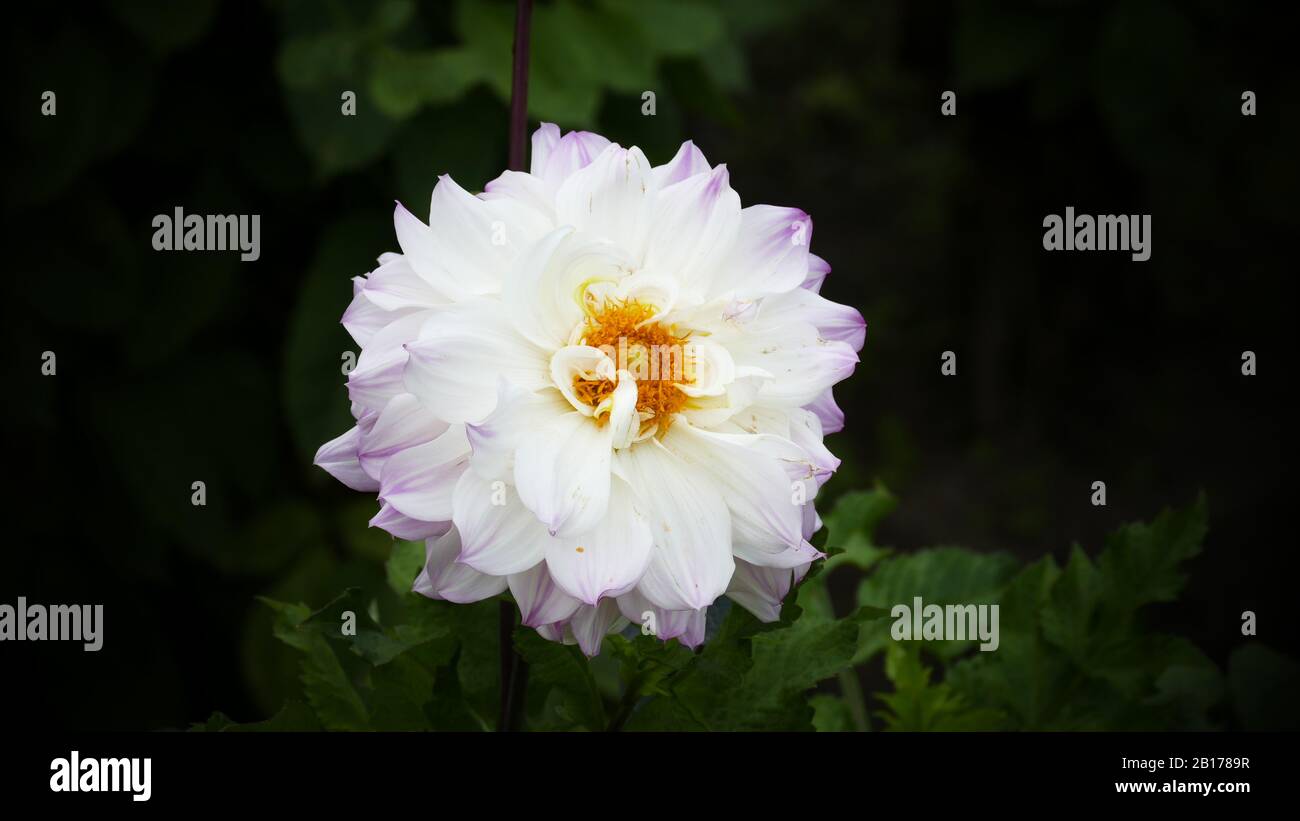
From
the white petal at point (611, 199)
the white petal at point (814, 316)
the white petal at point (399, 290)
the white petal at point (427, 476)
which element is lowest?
the white petal at point (427, 476)

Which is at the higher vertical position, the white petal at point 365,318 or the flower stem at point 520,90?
the flower stem at point 520,90

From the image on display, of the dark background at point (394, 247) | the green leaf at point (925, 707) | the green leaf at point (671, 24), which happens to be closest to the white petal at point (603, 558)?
the green leaf at point (925, 707)

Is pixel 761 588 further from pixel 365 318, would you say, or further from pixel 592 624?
pixel 365 318

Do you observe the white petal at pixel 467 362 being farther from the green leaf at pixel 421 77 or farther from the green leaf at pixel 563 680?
the green leaf at pixel 421 77

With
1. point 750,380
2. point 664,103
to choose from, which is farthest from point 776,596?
point 664,103

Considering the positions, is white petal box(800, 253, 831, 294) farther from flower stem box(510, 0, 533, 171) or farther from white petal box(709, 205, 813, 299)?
flower stem box(510, 0, 533, 171)

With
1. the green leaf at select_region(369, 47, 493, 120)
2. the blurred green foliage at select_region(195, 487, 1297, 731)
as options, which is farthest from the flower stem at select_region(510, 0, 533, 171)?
the green leaf at select_region(369, 47, 493, 120)

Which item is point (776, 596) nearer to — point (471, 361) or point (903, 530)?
point (471, 361)
